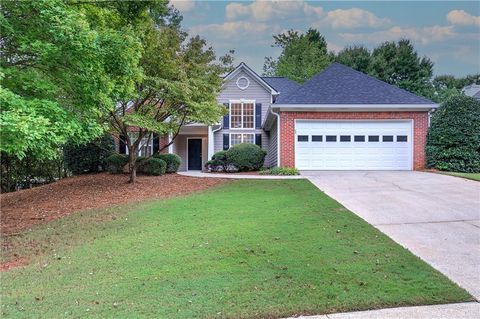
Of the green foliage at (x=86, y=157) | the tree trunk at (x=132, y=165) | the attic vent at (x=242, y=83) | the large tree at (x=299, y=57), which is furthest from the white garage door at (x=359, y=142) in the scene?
the large tree at (x=299, y=57)

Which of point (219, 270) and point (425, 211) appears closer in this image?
point (219, 270)

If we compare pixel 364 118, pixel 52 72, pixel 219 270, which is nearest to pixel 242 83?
pixel 364 118

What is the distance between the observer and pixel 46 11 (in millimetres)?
6945

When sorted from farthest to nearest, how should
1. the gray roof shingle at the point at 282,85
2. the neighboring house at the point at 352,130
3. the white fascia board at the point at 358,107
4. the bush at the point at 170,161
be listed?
the gray roof shingle at the point at 282,85 < the bush at the point at 170,161 < the neighboring house at the point at 352,130 < the white fascia board at the point at 358,107

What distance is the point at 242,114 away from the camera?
2383cm

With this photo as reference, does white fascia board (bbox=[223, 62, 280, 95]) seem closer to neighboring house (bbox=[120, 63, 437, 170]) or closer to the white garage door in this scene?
neighboring house (bbox=[120, 63, 437, 170])

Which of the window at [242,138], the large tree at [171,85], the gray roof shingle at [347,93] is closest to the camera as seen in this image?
the large tree at [171,85]

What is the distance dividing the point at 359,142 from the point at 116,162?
11.1 meters

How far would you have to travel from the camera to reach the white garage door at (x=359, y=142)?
17.2 meters

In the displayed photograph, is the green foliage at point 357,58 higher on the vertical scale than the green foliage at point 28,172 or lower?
higher

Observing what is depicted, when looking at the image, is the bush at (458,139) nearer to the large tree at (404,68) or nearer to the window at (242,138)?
the window at (242,138)

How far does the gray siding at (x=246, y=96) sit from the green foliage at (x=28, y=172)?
886cm

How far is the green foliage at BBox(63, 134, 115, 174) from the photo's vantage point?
1930 centimetres

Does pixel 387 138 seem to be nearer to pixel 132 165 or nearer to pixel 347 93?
pixel 347 93
